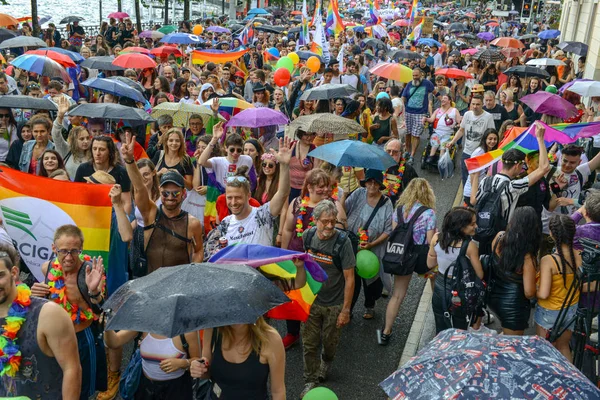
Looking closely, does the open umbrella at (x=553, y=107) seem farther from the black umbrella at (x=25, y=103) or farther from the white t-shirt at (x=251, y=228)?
the black umbrella at (x=25, y=103)

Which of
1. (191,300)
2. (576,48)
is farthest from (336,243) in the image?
(576,48)

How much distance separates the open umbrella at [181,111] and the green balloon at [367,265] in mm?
3998

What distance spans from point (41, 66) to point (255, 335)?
9435 millimetres

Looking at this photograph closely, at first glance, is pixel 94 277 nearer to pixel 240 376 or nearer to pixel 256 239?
pixel 240 376

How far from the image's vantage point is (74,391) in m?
3.84

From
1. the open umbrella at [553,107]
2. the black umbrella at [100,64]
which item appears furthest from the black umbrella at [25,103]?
the open umbrella at [553,107]

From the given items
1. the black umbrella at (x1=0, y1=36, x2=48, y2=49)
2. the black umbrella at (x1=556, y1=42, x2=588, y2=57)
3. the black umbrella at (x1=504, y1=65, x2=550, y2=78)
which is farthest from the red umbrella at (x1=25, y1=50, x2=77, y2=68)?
the black umbrella at (x1=556, y1=42, x2=588, y2=57)

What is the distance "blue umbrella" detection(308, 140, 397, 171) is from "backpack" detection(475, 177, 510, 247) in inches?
41.1

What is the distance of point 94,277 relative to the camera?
4.45 metres

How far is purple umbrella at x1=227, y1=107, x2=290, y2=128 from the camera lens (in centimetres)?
909

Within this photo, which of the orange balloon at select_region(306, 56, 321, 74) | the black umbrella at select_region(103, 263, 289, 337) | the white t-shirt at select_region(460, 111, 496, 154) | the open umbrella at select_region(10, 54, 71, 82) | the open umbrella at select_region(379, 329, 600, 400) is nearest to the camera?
the open umbrella at select_region(379, 329, 600, 400)

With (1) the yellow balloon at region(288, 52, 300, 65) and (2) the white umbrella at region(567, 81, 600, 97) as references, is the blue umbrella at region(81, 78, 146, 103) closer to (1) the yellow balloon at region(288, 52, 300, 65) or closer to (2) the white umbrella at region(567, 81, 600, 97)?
(2) the white umbrella at region(567, 81, 600, 97)

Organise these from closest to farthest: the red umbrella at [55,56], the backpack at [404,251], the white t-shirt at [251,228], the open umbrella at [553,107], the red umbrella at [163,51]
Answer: the white t-shirt at [251,228] → the backpack at [404,251] → the open umbrella at [553,107] → the red umbrella at [55,56] → the red umbrella at [163,51]

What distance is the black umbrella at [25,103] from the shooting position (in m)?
8.12
